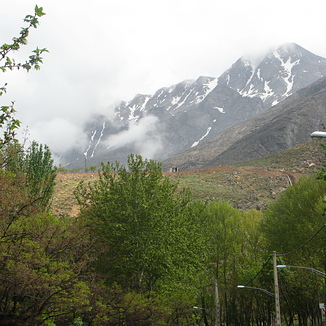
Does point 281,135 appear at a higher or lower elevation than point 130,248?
higher

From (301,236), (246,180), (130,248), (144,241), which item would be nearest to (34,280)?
(130,248)

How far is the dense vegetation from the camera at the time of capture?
46.0 ft

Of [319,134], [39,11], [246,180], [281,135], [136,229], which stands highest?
[281,135]

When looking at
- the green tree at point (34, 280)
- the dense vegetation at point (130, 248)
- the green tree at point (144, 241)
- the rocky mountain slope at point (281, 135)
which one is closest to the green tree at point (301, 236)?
the dense vegetation at point (130, 248)

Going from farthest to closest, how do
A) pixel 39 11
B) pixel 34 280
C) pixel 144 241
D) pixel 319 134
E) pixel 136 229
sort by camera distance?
pixel 136 229, pixel 144 241, pixel 34 280, pixel 319 134, pixel 39 11

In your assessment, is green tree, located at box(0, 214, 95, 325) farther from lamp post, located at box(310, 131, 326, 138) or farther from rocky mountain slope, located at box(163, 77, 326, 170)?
rocky mountain slope, located at box(163, 77, 326, 170)

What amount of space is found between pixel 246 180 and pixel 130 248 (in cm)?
6178

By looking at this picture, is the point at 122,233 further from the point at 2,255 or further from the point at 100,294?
the point at 2,255

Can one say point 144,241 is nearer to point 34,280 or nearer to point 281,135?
point 34,280

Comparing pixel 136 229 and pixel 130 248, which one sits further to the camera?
pixel 136 229

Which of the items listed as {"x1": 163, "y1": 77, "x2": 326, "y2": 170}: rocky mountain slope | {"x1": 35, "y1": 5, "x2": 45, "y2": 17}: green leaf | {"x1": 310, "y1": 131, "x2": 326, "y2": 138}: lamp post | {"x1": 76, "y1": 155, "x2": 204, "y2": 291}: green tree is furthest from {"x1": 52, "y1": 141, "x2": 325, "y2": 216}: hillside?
{"x1": 35, "y1": 5, "x2": 45, "y2": 17}: green leaf

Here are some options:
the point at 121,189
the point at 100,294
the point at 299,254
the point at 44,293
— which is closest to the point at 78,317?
the point at 100,294

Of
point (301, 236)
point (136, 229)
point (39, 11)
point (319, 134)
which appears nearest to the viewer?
point (39, 11)

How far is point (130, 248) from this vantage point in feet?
74.5
